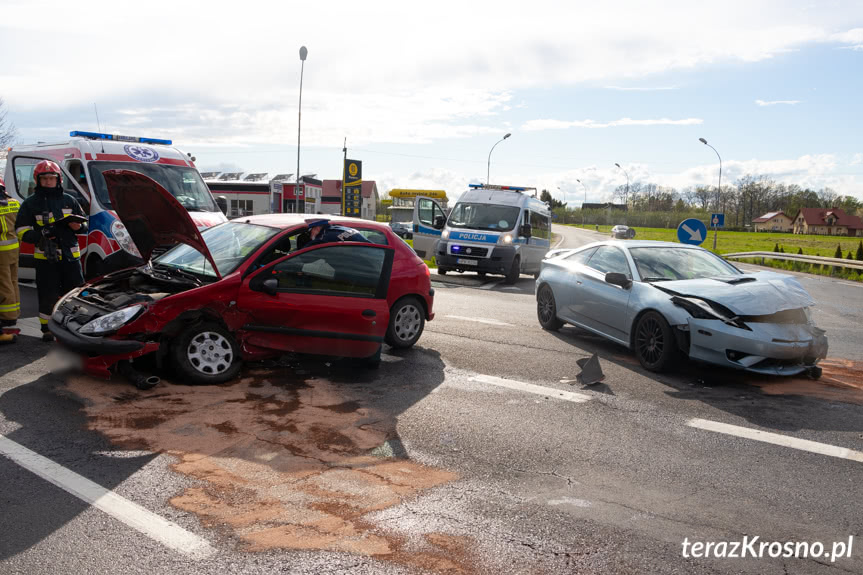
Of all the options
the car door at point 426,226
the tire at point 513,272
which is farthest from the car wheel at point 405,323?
the car door at point 426,226

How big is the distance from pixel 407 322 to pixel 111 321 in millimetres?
3398

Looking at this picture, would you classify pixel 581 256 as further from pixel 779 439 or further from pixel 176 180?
pixel 176 180

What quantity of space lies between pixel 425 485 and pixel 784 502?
2192 millimetres

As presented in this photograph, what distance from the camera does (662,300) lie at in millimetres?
7504

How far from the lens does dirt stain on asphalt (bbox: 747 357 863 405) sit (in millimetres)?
6781

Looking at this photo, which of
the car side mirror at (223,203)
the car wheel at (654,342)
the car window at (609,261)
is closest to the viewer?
the car wheel at (654,342)

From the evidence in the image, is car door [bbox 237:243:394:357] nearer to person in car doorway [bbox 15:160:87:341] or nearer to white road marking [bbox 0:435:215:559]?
Answer: white road marking [bbox 0:435:215:559]

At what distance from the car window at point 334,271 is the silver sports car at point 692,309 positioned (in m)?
2.90

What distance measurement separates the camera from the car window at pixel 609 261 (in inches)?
335

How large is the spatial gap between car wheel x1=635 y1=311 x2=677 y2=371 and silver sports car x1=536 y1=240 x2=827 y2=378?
0.03 feet

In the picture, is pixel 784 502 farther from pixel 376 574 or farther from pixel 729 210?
pixel 729 210

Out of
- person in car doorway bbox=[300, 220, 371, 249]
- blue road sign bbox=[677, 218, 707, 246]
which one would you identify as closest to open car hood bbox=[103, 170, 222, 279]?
person in car doorway bbox=[300, 220, 371, 249]

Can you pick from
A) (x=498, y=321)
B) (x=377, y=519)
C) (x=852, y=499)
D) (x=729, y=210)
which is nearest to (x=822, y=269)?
(x=498, y=321)

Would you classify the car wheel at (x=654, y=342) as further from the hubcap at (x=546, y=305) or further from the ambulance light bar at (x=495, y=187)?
the ambulance light bar at (x=495, y=187)
